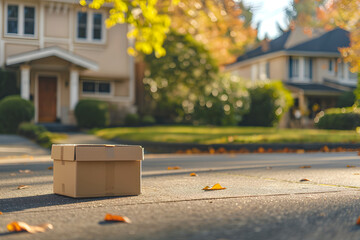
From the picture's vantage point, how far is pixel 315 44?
120 feet

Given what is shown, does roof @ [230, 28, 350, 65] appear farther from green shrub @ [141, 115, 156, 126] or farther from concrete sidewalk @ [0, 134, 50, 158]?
concrete sidewalk @ [0, 134, 50, 158]

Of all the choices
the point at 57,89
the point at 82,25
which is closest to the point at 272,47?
the point at 82,25

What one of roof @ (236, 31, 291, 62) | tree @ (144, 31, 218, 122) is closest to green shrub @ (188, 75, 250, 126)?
tree @ (144, 31, 218, 122)

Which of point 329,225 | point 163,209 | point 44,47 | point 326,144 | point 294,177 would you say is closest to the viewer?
point 329,225

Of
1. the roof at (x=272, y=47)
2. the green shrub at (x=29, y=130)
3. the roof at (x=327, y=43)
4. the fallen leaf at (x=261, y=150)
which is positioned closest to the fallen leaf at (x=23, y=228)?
the fallen leaf at (x=261, y=150)

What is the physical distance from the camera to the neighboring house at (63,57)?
22641 millimetres

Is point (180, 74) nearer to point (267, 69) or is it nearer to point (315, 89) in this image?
point (315, 89)

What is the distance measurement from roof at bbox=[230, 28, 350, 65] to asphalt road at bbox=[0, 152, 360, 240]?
100 ft

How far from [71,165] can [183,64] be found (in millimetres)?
20550

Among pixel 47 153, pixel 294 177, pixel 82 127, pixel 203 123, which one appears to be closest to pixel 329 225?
pixel 294 177

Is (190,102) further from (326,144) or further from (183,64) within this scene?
(326,144)

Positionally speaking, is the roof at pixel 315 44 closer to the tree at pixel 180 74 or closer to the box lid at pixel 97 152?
the tree at pixel 180 74

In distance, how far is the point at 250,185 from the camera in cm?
585

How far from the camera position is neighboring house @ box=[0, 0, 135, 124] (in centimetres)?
2264
